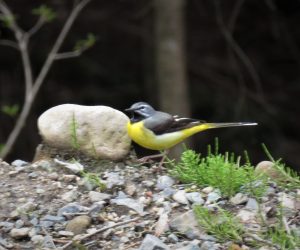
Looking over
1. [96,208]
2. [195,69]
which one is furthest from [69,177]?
[195,69]

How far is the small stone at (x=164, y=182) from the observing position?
4695 millimetres

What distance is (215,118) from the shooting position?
1333 centimetres

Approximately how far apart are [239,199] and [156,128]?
111cm

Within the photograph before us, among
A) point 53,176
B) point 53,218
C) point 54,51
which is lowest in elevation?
point 53,218

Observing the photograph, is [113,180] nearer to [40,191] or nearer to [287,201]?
[40,191]

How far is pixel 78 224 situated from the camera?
4.22m

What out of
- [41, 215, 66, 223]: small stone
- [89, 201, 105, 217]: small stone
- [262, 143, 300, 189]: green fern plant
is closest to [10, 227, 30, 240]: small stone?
[41, 215, 66, 223]: small stone

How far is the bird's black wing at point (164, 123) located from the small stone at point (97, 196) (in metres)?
0.87

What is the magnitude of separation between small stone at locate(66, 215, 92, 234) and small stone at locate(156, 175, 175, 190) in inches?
23.4

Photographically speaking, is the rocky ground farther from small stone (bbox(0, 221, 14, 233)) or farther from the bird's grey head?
the bird's grey head

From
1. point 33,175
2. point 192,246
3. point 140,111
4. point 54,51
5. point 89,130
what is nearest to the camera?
point 192,246

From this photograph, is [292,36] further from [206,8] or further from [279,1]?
[206,8]

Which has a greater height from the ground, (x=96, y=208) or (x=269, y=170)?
(x=269, y=170)

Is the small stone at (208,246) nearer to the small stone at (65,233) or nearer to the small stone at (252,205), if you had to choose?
the small stone at (252,205)
